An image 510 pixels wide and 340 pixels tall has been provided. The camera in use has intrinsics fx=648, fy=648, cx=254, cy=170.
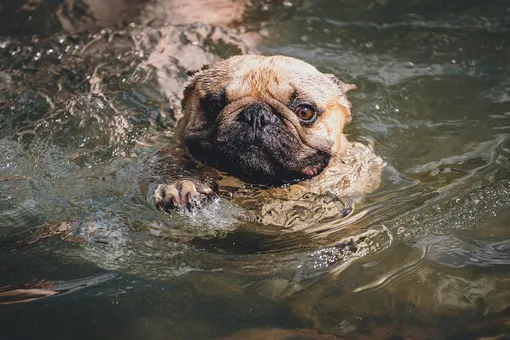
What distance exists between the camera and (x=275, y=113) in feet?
14.1

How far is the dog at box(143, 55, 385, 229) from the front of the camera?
410 cm

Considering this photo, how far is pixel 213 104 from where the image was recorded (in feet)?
14.8

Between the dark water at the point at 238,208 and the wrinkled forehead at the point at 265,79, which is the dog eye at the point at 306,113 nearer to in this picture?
the wrinkled forehead at the point at 265,79

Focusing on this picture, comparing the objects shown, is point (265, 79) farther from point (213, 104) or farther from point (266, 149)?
point (266, 149)

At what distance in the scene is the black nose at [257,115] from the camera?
407 cm

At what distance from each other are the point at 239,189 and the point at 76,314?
1.38m

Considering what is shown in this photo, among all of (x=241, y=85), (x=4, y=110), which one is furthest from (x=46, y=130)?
(x=241, y=85)

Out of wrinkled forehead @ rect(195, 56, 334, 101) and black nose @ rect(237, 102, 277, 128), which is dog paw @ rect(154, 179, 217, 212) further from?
wrinkled forehead @ rect(195, 56, 334, 101)

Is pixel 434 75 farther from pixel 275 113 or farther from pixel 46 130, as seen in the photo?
pixel 46 130

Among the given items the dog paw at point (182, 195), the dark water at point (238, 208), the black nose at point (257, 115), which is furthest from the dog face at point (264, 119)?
the dark water at point (238, 208)

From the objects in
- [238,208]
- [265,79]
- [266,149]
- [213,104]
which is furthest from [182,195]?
[265,79]

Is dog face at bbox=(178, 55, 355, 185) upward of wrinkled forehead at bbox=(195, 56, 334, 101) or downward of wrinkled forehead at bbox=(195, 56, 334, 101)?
downward

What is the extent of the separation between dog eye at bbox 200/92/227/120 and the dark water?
69cm

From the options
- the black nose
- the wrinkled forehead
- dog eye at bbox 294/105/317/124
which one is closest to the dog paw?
the black nose
